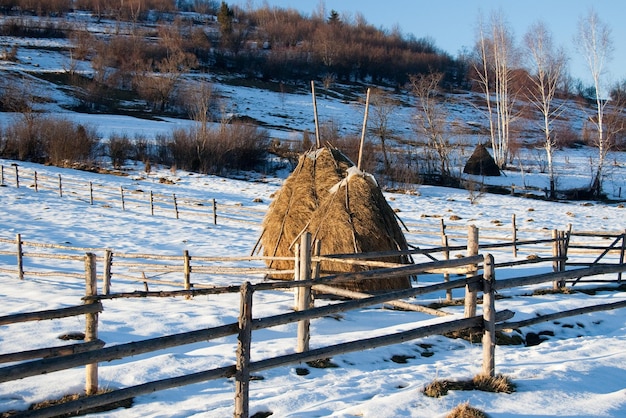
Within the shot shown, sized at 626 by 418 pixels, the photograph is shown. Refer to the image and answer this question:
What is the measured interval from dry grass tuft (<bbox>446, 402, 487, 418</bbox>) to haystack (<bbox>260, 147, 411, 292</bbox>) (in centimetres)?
531

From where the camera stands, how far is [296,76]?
8050cm

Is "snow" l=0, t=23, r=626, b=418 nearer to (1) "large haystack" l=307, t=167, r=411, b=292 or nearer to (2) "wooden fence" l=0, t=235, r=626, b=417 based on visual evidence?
(2) "wooden fence" l=0, t=235, r=626, b=417

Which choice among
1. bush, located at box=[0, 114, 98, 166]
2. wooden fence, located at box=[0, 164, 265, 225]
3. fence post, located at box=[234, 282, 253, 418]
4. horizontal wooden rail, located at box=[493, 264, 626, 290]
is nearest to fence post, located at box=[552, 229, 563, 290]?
horizontal wooden rail, located at box=[493, 264, 626, 290]

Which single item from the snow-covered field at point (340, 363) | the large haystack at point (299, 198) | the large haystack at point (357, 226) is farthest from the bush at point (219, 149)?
the large haystack at point (357, 226)

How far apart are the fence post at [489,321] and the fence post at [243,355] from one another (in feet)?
7.55

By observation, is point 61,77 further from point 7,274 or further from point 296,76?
point 7,274

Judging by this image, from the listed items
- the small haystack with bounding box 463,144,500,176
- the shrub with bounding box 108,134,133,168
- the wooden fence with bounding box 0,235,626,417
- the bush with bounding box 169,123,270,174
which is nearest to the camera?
the wooden fence with bounding box 0,235,626,417

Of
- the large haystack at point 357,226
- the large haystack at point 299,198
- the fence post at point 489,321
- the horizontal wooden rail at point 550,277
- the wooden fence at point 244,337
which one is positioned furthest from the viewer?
the large haystack at point 299,198

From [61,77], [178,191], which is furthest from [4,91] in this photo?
[178,191]

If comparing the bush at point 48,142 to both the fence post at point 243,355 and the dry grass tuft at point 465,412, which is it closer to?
the fence post at point 243,355

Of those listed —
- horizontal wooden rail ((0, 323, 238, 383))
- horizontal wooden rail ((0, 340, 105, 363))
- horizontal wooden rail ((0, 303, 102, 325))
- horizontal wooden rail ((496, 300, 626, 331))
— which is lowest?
horizontal wooden rail ((496, 300, 626, 331))

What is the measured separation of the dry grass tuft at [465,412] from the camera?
4.30 metres

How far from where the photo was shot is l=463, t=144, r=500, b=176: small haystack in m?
36.5

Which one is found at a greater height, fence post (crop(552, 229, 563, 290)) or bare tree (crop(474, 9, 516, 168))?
bare tree (crop(474, 9, 516, 168))
